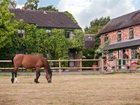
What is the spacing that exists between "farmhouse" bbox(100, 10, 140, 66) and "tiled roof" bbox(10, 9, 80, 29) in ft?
19.4

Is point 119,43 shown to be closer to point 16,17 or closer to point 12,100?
point 16,17

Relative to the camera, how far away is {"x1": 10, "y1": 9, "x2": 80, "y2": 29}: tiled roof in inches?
2307

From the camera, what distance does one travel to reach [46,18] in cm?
Result: 6103

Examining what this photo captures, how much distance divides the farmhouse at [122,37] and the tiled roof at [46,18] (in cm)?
590

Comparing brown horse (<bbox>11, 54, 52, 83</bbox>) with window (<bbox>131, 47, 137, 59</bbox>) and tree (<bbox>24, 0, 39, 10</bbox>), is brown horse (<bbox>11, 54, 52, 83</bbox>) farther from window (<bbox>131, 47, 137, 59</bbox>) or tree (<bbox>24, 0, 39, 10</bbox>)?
tree (<bbox>24, 0, 39, 10</bbox>)

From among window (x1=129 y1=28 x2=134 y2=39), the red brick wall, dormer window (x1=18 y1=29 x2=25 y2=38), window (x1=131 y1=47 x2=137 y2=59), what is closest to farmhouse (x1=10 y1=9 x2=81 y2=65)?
dormer window (x1=18 y1=29 x2=25 y2=38)

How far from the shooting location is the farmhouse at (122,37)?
5739 cm

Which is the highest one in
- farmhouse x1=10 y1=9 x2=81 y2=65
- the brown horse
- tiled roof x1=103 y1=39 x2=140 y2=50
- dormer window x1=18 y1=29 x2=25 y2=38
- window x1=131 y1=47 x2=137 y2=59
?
farmhouse x1=10 y1=9 x2=81 y2=65

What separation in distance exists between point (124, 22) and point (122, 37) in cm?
257

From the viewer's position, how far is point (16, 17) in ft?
189

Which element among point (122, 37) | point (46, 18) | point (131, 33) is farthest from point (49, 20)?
point (131, 33)

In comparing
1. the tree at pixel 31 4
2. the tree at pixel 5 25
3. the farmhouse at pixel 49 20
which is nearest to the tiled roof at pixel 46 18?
the farmhouse at pixel 49 20

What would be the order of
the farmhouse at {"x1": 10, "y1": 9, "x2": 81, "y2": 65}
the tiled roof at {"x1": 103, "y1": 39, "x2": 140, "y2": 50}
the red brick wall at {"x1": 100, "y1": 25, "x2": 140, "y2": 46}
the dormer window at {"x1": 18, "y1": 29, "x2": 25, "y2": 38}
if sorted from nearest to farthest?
the dormer window at {"x1": 18, "y1": 29, "x2": 25, "y2": 38} < the tiled roof at {"x1": 103, "y1": 39, "x2": 140, "y2": 50} < the red brick wall at {"x1": 100, "y1": 25, "x2": 140, "y2": 46} < the farmhouse at {"x1": 10, "y1": 9, "x2": 81, "y2": 65}

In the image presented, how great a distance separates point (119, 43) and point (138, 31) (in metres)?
4.47
